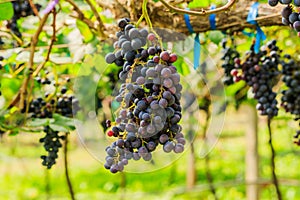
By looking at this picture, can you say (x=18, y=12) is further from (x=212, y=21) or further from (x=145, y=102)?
Answer: (x=145, y=102)

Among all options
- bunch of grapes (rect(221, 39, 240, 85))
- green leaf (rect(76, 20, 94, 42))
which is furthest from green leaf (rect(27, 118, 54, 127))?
bunch of grapes (rect(221, 39, 240, 85))

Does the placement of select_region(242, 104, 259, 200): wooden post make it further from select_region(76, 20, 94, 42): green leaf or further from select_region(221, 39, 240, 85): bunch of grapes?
select_region(76, 20, 94, 42): green leaf

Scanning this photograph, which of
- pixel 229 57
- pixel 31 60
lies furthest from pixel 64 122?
pixel 229 57

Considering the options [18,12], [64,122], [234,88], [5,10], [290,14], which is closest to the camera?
[290,14]

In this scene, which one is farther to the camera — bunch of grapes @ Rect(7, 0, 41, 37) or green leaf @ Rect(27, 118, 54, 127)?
bunch of grapes @ Rect(7, 0, 41, 37)

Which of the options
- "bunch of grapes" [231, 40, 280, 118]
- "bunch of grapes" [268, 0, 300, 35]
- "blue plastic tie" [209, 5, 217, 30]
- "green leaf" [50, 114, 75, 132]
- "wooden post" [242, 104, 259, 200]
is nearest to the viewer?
"bunch of grapes" [268, 0, 300, 35]

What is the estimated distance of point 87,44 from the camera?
195 cm

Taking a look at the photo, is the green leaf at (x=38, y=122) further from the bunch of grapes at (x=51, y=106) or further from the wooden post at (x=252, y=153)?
the wooden post at (x=252, y=153)

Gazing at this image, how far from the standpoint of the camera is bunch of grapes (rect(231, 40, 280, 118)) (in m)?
1.90

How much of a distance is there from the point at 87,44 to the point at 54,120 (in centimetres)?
34

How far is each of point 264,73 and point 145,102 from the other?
102 centimetres

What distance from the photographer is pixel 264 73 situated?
6.22 feet

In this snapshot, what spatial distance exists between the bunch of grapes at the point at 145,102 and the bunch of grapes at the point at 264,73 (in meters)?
0.96

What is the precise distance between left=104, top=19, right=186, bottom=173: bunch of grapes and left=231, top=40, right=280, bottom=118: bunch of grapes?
96 cm
